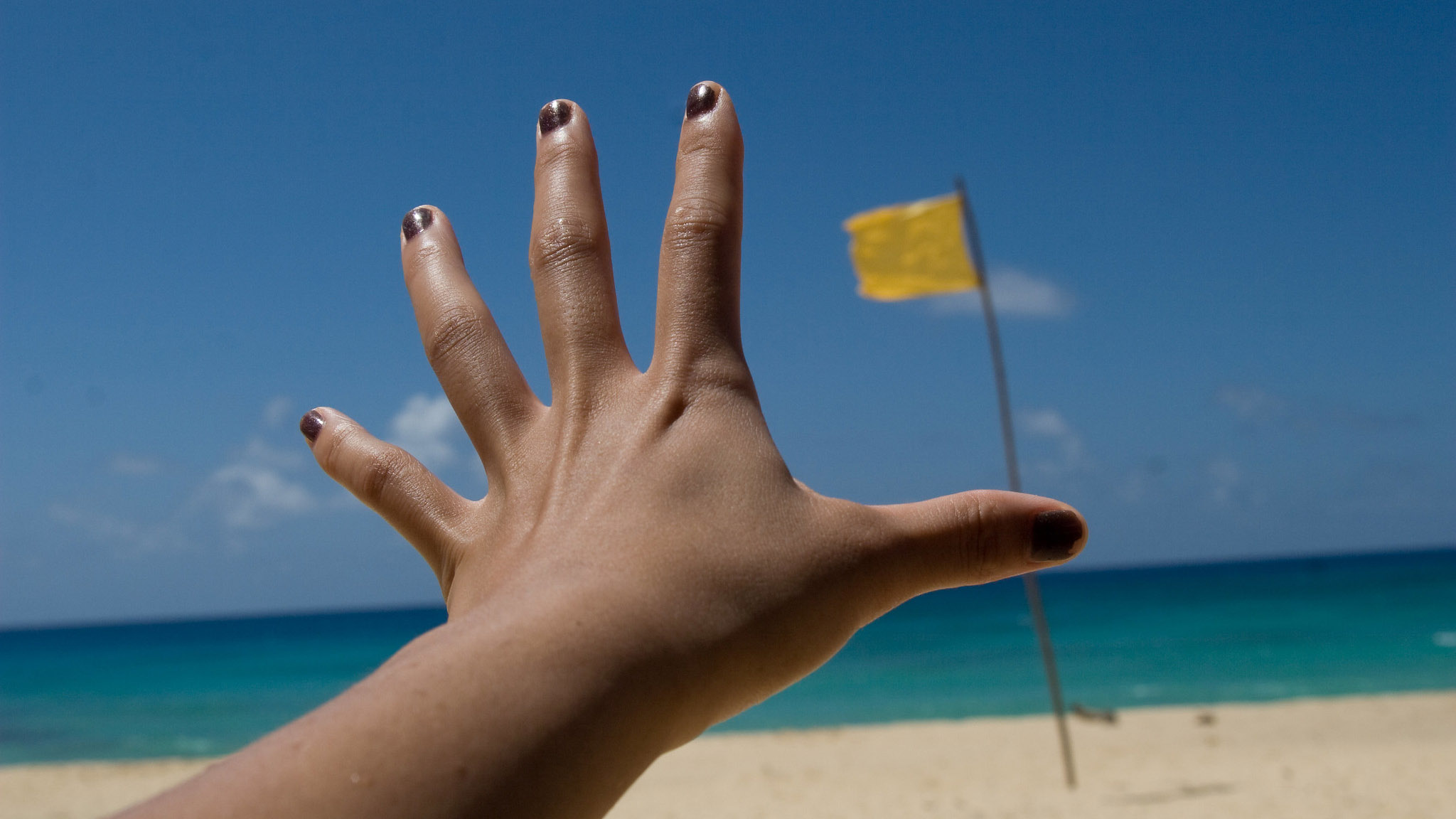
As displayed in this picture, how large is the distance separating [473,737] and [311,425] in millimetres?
668

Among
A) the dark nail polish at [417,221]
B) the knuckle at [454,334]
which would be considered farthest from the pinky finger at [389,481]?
the dark nail polish at [417,221]

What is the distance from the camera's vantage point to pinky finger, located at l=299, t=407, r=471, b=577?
1.00 meters

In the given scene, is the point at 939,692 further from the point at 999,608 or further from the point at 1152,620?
the point at 999,608

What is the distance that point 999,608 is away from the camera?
144ft

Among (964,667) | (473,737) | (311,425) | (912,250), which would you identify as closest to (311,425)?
(311,425)

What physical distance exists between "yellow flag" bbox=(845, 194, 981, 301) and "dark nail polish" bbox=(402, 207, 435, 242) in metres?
6.73

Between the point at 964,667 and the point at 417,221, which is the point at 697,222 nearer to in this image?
the point at 417,221

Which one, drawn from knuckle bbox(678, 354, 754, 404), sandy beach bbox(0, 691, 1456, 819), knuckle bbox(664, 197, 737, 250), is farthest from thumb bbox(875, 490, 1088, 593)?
sandy beach bbox(0, 691, 1456, 819)

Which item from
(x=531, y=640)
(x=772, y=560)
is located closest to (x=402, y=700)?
(x=531, y=640)

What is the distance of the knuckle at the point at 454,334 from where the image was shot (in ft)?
3.30

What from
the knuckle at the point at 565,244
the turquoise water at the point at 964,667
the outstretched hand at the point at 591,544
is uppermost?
the turquoise water at the point at 964,667

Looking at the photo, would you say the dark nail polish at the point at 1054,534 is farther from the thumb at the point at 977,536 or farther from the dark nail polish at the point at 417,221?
the dark nail polish at the point at 417,221

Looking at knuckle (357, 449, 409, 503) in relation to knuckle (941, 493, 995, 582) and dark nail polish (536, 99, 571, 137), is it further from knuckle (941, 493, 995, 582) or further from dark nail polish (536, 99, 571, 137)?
knuckle (941, 493, 995, 582)

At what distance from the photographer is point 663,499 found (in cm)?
Answer: 84
